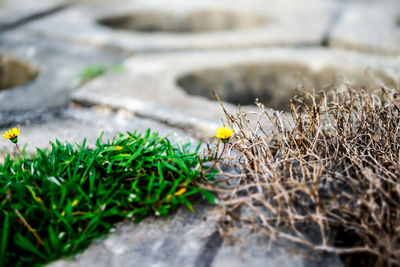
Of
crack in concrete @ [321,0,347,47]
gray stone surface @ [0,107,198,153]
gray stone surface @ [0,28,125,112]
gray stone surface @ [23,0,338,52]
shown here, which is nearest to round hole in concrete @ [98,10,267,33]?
gray stone surface @ [23,0,338,52]

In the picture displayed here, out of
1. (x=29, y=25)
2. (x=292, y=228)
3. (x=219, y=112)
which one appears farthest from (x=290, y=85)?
(x=29, y=25)

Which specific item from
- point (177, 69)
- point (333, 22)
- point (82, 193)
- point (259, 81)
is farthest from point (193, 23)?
point (82, 193)

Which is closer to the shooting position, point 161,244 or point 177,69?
point 161,244

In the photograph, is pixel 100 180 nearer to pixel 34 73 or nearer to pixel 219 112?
pixel 219 112

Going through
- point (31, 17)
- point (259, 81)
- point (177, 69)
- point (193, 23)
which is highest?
point (31, 17)

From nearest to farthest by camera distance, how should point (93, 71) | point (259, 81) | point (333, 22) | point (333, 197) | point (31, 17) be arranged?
point (333, 197) → point (93, 71) → point (259, 81) → point (333, 22) → point (31, 17)

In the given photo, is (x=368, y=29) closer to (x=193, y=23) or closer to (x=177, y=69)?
(x=177, y=69)
